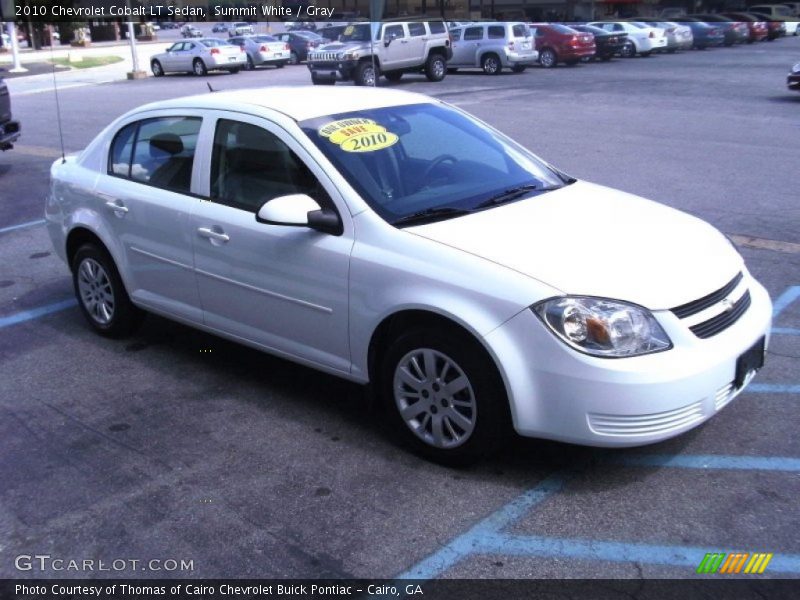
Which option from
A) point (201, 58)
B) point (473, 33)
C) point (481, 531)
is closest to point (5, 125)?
point (481, 531)

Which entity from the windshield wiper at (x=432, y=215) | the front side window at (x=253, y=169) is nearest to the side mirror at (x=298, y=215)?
the front side window at (x=253, y=169)

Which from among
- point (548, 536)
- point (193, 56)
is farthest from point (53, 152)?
point (193, 56)

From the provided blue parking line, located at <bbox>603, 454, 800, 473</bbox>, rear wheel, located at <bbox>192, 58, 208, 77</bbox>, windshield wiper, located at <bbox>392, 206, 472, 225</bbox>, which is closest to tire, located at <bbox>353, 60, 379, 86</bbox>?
rear wheel, located at <bbox>192, 58, 208, 77</bbox>

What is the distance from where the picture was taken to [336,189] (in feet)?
14.0

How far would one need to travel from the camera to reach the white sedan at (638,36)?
36781 millimetres

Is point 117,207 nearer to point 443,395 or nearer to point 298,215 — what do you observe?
point 298,215

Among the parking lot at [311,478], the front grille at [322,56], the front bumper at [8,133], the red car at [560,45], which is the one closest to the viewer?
the parking lot at [311,478]

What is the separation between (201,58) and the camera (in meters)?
35.1

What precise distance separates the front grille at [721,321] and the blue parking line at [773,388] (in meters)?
0.80

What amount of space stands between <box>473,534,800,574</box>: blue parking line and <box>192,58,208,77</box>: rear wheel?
34.6m

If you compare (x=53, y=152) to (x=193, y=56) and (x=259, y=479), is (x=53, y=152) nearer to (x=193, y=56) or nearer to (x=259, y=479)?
(x=259, y=479)

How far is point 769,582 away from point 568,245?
1619mm

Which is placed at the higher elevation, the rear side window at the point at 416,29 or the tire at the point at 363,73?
the rear side window at the point at 416,29

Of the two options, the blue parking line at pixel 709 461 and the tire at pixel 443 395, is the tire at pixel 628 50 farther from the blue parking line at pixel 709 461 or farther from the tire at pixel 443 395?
the tire at pixel 443 395
